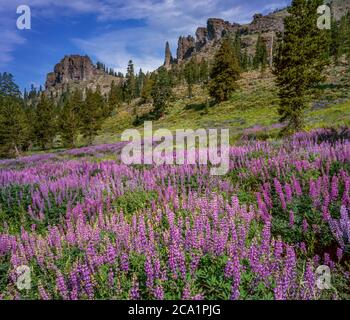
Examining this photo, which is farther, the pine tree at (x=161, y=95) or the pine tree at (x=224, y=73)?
the pine tree at (x=161, y=95)

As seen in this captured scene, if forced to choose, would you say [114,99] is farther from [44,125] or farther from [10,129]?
[10,129]

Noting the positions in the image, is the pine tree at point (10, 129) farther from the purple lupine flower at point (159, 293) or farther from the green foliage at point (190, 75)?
the green foliage at point (190, 75)

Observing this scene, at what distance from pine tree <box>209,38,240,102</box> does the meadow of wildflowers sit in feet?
181

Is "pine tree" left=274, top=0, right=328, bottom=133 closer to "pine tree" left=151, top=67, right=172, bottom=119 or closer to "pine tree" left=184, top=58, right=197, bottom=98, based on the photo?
"pine tree" left=151, top=67, right=172, bottom=119

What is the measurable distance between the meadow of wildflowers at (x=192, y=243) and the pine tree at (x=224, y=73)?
181 feet

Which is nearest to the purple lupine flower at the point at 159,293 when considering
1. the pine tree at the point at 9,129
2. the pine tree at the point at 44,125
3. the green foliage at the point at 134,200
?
the green foliage at the point at 134,200

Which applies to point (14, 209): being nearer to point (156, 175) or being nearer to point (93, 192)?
point (93, 192)

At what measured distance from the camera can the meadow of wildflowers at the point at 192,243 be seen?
3.02 m

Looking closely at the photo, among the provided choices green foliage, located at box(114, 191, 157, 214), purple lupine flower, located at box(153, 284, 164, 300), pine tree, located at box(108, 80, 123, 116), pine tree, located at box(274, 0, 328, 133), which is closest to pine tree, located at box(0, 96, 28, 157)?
pine tree, located at box(274, 0, 328, 133)

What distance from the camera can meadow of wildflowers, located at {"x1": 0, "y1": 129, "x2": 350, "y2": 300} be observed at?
3.02 metres

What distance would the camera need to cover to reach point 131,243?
3818 mm

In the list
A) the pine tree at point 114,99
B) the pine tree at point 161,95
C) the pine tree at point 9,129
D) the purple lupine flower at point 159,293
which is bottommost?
the purple lupine flower at point 159,293

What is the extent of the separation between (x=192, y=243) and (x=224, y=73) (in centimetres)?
5979
